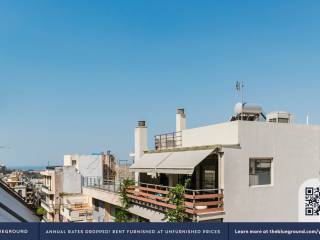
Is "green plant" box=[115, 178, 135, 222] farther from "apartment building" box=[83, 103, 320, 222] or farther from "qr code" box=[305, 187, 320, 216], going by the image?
"qr code" box=[305, 187, 320, 216]

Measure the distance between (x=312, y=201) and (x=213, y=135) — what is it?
Result: 25.1 feet

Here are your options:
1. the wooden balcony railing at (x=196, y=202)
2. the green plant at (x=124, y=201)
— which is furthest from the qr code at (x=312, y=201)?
the green plant at (x=124, y=201)

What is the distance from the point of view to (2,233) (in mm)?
9656

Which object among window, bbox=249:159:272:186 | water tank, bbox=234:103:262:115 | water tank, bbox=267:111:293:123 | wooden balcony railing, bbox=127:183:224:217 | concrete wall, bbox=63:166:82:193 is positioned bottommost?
concrete wall, bbox=63:166:82:193

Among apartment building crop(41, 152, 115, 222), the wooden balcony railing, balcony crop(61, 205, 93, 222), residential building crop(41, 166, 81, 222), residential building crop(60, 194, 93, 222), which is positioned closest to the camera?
the wooden balcony railing

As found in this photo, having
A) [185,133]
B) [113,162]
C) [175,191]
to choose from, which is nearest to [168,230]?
[175,191]

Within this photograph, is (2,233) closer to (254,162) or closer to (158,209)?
(158,209)

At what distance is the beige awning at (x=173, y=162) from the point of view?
19312 mm

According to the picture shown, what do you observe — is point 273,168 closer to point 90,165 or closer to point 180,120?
point 180,120

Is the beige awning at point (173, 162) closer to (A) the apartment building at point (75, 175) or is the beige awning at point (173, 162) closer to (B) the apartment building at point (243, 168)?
(B) the apartment building at point (243, 168)

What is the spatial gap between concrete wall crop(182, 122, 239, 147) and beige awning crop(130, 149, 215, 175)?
1613 mm

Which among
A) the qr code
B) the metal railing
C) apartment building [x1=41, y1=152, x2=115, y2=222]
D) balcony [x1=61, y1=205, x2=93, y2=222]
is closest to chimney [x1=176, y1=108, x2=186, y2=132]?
the metal railing

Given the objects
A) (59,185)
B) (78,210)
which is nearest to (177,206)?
(78,210)

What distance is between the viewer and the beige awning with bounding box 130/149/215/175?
19.3m
